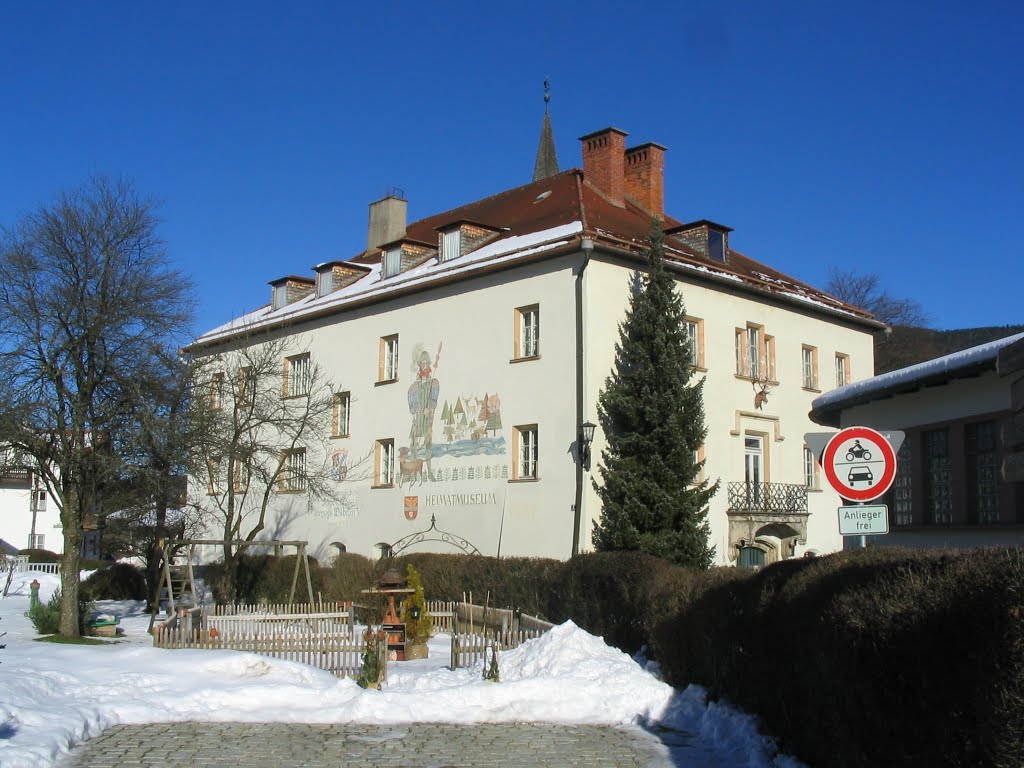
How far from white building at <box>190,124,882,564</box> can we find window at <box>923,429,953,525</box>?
1453cm

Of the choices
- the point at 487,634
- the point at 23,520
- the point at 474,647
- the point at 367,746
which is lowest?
the point at 367,746

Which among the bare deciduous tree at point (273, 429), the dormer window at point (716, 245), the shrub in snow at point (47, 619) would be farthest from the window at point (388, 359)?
the shrub in snow at point (47, 619)

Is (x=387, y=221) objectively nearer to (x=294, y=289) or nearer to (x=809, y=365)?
(x=294, y=289)

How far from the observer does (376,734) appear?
11.8m

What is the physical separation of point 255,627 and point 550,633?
5.12 meters

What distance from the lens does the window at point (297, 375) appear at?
120ft

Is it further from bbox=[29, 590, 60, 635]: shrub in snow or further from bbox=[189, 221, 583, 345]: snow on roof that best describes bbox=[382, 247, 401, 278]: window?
bbox=[29, 590, 60, 635]: shrub in snow

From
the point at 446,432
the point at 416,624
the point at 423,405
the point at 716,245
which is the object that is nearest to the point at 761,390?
the point at 716,245

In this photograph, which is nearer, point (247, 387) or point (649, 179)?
point (247, 387)

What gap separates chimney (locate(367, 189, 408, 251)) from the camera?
4212 cm

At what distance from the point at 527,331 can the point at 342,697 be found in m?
17.3

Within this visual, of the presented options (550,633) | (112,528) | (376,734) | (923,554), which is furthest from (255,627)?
(112,528)

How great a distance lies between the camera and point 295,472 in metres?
35.5

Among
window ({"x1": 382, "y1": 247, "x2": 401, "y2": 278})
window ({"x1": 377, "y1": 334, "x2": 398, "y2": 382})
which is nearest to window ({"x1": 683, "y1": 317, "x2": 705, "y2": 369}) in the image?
window ({"x1": 377, "y1": 334, "x2": 398, "y2": 382})
